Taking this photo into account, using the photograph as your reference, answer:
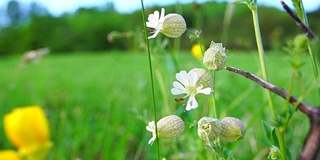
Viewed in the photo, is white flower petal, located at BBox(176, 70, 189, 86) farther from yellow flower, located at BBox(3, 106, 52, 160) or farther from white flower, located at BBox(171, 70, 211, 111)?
yellow flower, located at BBox(3, 106, 52, 160)

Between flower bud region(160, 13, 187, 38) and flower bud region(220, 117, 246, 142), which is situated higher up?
flower bud region(160, 13, 187, 38)

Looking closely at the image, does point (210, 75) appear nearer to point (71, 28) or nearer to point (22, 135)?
point (22, 135)

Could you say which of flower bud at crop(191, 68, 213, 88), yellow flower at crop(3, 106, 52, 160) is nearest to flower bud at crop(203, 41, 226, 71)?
flower bud at crop(191, 68, 213, 88)

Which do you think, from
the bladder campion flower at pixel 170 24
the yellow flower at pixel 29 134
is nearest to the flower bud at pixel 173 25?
the bladder campion flower at pixel 170 24

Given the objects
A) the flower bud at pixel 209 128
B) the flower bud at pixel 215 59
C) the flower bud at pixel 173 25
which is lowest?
the flower bud at pixel 209 128

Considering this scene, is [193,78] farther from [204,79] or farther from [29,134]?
[29,134]

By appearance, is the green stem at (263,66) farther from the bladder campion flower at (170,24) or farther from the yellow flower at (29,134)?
the yellow flower at (29,134)
